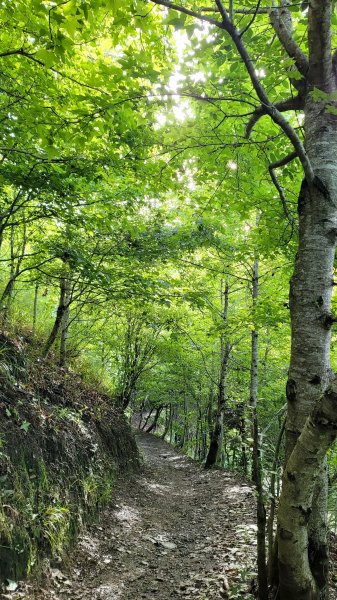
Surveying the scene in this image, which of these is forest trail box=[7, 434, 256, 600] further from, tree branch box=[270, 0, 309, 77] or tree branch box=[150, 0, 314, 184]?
tree branch box=[270, 0, 309, 77]

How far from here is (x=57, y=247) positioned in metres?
5.53

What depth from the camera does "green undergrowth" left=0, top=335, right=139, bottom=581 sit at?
3.57m

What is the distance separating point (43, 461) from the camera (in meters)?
4.58

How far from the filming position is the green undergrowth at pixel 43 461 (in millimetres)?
3574

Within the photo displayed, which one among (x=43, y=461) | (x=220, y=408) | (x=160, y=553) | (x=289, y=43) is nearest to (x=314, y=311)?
(x=289, y=43)

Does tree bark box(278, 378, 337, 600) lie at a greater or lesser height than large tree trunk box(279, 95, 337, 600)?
lesser

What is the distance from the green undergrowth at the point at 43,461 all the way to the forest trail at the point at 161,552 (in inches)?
11.1

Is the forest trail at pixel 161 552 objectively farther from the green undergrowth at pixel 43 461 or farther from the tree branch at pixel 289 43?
the tree branch at pixel 289 43

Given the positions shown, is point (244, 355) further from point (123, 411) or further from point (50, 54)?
point (50, 54)

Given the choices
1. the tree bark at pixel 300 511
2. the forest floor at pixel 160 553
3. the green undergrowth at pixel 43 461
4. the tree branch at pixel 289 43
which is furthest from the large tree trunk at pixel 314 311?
the green undergrowth at pixel 43 461

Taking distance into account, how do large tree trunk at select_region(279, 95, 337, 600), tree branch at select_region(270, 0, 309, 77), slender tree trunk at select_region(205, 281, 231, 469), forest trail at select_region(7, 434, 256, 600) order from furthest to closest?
slender tree trunk at select_region(205, 281, 231, 469) < forest trail at select_region(7, 434, 256, 600) < tree branch at select_region(270, 0, 309, 77) < large tree trunk at select_region(279, 95, 337, 600)

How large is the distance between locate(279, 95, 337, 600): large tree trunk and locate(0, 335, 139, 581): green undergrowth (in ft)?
8.12

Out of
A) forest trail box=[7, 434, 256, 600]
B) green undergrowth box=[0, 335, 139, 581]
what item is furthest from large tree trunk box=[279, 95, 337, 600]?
green undergrowth box=[0, 335, 139, 581]

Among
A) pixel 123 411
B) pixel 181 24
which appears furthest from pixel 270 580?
pixel 123 411
